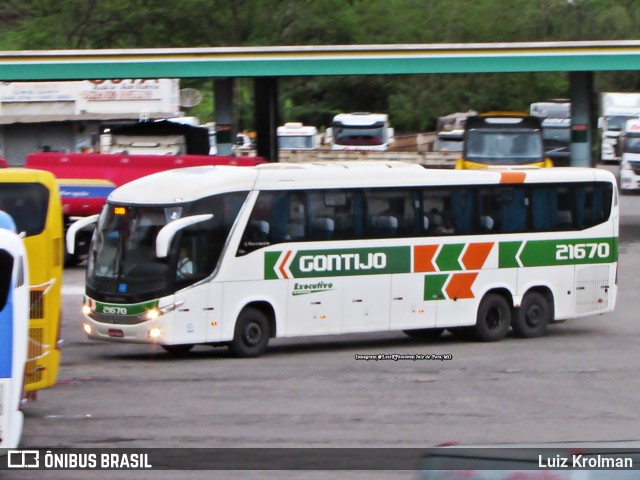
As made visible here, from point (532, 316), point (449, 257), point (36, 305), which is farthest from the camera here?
point (532, 316)

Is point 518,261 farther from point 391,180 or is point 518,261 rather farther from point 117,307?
point 117,307

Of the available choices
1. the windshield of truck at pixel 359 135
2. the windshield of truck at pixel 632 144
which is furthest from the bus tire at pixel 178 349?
the windshield of truck at pixel 359 135

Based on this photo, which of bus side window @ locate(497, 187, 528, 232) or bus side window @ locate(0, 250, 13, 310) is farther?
bus side window @ locate(497, 187, 528, 232)

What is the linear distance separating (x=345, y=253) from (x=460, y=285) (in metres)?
2.23

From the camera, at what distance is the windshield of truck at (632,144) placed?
48325 mm

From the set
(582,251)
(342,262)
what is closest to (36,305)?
(342,262)

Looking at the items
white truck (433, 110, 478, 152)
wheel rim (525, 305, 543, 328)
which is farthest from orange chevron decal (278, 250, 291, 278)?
white truck (433, 110, 478, 152)

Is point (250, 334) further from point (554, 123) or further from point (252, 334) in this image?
point (554, 123)

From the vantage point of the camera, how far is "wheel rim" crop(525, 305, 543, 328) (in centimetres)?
2122

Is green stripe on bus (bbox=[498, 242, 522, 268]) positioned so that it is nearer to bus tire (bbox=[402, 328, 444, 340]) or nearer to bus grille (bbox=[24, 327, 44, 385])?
bus tire (bbox=[402, 328, 444, 340])

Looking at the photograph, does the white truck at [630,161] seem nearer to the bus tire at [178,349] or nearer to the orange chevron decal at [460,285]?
the orange chevron decal at [460,285]

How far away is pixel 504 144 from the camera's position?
3656cm
